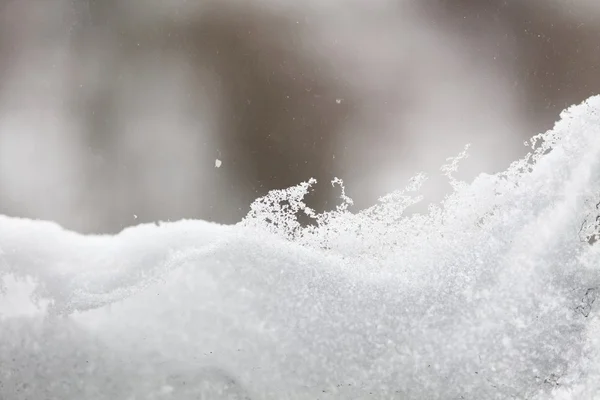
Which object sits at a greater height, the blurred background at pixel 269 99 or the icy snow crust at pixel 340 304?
the blurred background at pixel 269 99

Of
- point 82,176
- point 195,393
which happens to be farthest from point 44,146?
point 195,393

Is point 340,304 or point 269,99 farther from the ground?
point 269,99

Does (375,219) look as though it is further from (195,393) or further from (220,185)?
(195,393)

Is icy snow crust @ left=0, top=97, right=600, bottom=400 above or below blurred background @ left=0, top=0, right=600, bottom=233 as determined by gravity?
below
